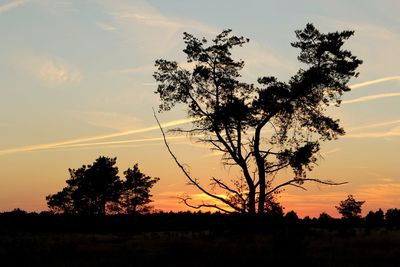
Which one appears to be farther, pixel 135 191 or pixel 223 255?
pixel 135 191

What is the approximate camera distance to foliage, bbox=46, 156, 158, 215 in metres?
65.3

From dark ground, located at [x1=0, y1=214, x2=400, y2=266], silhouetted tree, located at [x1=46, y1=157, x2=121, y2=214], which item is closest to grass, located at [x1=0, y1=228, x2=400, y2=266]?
dark ground, located at [x1=0, y1=214, x2=400, y2=266]

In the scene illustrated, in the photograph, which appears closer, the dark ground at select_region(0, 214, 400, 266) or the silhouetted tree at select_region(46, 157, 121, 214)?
the dark ground at select_region(0, 214, 400, 266)

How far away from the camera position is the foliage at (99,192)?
214 ft

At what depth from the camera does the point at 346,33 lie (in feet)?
89.4

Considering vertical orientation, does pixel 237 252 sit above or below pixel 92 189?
below

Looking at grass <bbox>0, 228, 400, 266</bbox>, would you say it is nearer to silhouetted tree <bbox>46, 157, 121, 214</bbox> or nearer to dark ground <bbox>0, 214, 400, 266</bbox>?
dark ground <bbox>0, 214, 400, 266</bbox>

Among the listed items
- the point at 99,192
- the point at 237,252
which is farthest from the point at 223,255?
the point at 99,192

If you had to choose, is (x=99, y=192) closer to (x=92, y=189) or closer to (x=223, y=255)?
(x=92, y=189)

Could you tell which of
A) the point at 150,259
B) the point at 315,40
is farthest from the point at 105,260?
the point at 315,40

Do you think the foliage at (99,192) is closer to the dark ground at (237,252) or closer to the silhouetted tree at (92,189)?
the silhouetted tree at (92,189)

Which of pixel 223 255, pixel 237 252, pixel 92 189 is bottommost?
pixel 223 255

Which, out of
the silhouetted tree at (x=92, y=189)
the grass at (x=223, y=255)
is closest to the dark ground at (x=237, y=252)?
the grass at (x=223, y=255)

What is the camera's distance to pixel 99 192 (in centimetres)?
6506
